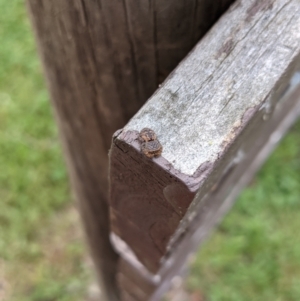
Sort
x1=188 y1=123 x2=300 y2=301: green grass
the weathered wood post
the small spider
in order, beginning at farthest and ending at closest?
x1=188 y1=123 x2=300 y2=301: green grass → the weathered wood post → the small spider

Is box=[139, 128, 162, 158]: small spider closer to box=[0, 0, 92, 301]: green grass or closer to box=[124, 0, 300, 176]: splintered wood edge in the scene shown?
box=[124, 0, 300, 176]: splintered wood edge

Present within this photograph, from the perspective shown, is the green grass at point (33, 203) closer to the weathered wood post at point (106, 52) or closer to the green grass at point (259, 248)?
the green grass at point (259, 248)

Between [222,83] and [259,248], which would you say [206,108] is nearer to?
[222,83]

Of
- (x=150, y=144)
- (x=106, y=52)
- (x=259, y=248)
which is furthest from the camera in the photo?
(x=259, y=248)

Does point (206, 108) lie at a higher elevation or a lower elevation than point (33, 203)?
lower

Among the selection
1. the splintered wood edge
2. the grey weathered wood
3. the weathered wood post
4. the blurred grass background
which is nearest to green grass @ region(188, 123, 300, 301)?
the blurred grass background

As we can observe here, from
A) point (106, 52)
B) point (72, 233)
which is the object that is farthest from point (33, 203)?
point (106, 52)

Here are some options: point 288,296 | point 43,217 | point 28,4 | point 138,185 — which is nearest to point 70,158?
point 28,4
